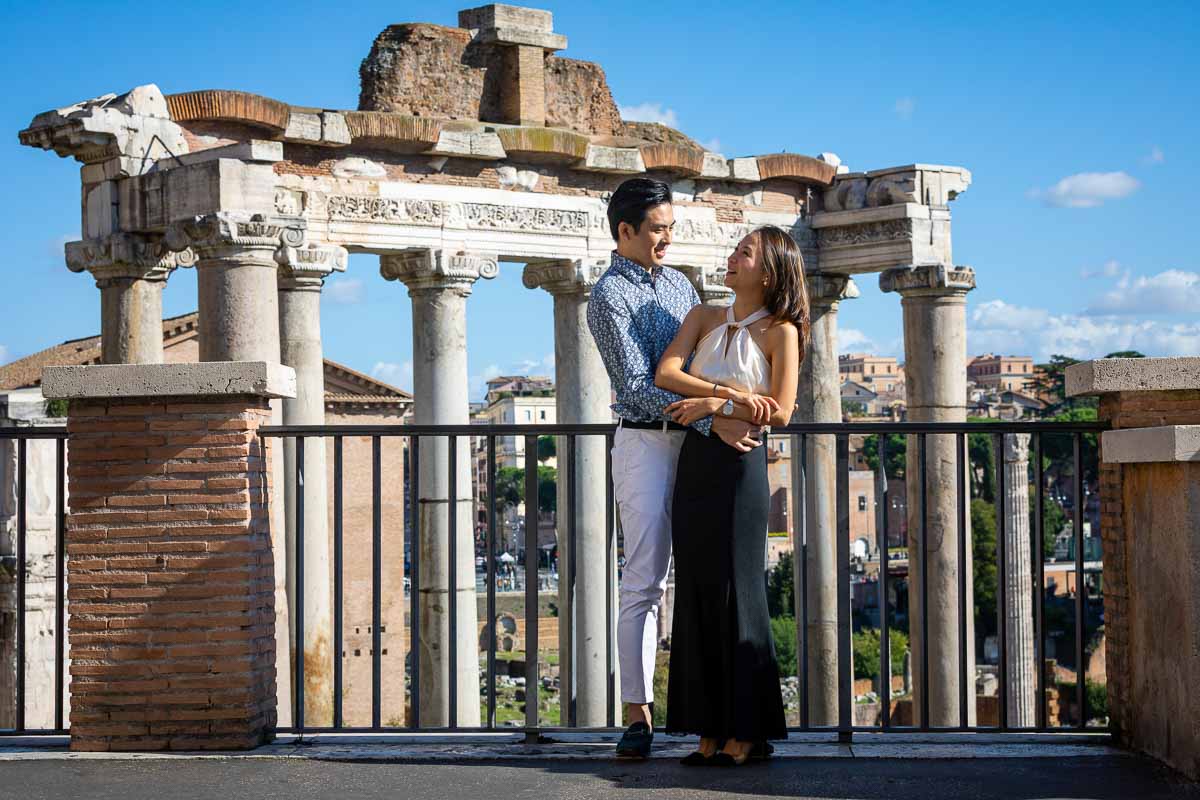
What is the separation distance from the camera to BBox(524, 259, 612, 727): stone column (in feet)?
59.0

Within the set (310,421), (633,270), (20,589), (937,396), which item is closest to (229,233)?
(310,421)

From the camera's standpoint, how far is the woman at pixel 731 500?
696 centimetres

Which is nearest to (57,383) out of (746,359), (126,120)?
(746,359)

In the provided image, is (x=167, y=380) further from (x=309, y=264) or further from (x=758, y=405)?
(x=309, y=264)

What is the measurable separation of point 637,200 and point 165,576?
2.72 metres

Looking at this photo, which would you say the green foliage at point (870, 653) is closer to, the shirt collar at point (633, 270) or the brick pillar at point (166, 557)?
the brick pillar at point (166, 557)

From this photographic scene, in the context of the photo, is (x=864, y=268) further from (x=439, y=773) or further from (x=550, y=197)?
(x=439, y=773)

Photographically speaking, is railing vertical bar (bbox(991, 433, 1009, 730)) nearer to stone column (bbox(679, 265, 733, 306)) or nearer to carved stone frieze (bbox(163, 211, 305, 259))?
carved stone frieze (bbox(163, 211, 305, 259))

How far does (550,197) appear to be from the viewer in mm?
17875

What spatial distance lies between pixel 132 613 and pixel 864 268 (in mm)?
13324

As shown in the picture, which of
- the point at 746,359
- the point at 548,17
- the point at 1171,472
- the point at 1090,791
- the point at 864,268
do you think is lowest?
the point at 1090,791

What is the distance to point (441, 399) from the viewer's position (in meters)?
17.2

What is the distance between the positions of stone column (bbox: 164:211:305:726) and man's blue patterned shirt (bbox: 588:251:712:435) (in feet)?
26.5

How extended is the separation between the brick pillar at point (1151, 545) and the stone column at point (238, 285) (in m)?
8.68
